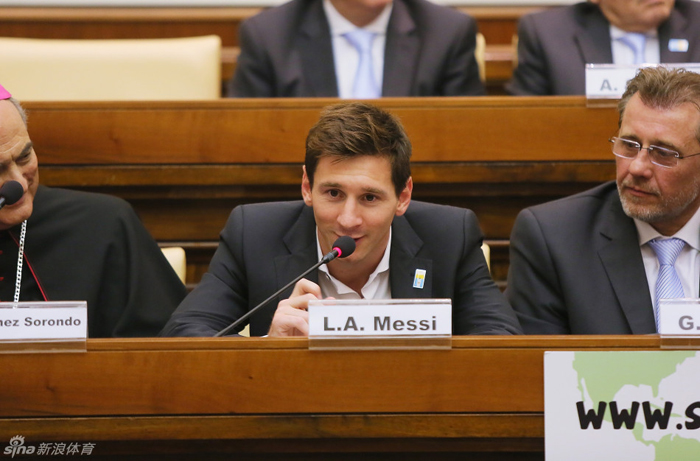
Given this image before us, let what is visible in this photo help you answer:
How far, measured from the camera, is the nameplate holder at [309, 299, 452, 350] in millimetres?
1471

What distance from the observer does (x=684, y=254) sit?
220 centimetres

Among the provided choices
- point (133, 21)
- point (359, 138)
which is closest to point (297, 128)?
point (359, 138)

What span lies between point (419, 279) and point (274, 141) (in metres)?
0.64

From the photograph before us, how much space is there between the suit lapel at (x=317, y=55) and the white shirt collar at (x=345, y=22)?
0.03 m

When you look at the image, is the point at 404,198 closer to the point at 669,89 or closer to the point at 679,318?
the point at 669,89

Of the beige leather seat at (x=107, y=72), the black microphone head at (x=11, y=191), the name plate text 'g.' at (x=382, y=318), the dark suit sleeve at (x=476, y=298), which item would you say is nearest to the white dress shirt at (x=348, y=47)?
the beige leather seat at (x=107, y=72)

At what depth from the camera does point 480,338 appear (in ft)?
4.86

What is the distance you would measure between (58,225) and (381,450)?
47.5 inches

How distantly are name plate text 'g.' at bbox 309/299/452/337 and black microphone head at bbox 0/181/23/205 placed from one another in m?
0.81

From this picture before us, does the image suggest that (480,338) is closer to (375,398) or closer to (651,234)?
(375,398)

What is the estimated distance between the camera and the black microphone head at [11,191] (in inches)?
75.2

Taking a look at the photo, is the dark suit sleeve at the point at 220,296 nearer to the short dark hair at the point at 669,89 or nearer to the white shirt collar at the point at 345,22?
the short dark hair at the point at 669,89

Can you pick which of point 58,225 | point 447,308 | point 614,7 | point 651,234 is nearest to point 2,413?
point 447,308

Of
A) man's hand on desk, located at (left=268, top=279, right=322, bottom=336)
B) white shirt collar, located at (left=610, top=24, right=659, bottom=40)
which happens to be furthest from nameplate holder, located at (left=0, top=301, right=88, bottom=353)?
white shirt collar, located at (left=610, top=24, right=659, bottom=40)
